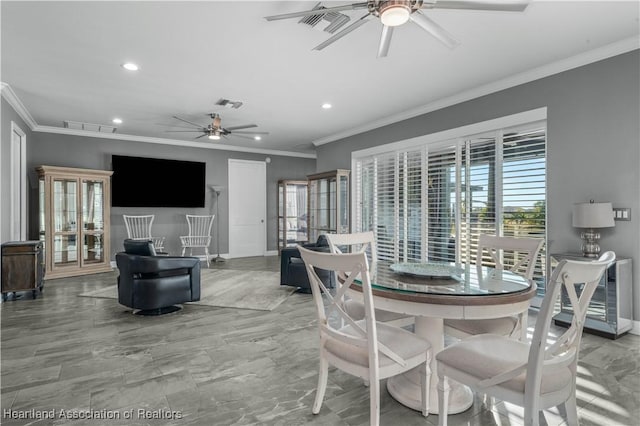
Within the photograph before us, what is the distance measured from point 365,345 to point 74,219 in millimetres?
6375

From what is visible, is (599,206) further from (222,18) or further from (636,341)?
(222,18)

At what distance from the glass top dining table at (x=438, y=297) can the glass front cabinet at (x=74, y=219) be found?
233 inches

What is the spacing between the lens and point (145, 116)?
5.65 m

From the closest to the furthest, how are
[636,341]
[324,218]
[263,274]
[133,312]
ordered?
[636,341], [133,312], [263,274], [324,218]

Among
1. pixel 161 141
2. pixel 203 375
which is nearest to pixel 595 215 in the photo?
pixel 203 375

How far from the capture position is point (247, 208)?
8.63 m

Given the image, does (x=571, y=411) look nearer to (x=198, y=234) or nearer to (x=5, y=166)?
(x=5, y=166)

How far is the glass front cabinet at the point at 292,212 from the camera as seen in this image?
876 centimetres

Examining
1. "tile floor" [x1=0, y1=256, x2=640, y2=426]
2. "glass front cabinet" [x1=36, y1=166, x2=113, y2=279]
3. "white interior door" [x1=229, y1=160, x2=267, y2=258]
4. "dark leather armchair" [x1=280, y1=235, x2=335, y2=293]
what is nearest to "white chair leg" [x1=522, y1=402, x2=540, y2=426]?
"tile floor" [x1=0, y1=256, x2=640, y2=426]

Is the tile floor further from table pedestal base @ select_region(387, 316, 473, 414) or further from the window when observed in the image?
the window

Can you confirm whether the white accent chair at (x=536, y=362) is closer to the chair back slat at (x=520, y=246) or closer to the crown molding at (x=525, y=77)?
the chair back slat at (x=520, y=246)

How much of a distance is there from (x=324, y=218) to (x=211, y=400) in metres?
5.11

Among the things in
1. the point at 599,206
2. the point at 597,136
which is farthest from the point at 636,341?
the point at 597,136

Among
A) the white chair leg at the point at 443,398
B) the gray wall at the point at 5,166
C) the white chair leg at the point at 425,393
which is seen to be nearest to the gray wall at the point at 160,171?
the gray wall at the point at 5,166
